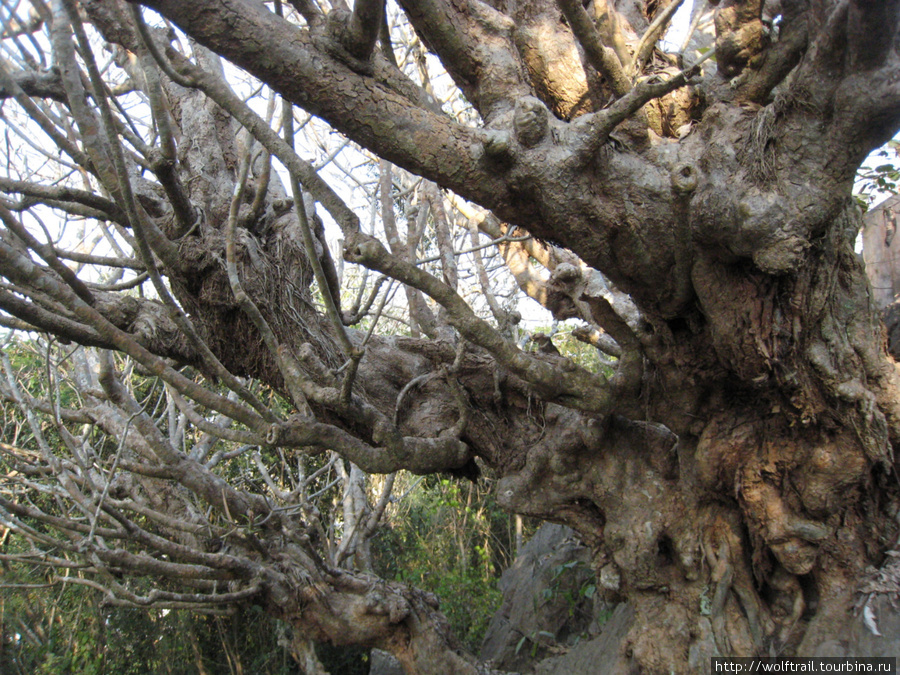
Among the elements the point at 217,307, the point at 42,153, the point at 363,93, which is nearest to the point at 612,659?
the point at 217,307

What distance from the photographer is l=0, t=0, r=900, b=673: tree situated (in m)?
2.11

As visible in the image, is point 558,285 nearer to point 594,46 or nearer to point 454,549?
point 594,46

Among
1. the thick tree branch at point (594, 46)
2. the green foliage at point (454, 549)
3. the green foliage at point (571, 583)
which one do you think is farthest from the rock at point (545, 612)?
the thick tree branch at point (594, 46)

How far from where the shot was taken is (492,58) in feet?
8.91

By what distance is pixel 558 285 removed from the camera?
3.77m

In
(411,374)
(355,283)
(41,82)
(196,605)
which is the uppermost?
(355,283)

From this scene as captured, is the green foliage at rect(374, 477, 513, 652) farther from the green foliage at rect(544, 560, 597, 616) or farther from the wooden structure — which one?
the wooden structure

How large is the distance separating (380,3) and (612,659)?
3.60 meters

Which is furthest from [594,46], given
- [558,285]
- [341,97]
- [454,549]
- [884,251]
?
[454,549]

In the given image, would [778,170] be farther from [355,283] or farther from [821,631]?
[355,283]

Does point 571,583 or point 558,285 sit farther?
point 571,583

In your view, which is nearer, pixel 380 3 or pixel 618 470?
pixel 380 3

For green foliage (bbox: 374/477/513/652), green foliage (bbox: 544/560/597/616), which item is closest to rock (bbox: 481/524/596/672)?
green foliage (bbox: 544/560/597/616)

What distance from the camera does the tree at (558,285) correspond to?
2105 mm
